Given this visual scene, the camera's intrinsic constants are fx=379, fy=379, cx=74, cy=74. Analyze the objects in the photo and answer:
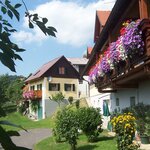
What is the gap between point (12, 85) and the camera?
156 cm

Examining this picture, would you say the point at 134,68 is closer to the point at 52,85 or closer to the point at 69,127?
the point at 69,127

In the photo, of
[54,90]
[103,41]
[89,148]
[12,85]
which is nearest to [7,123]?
[12,85]

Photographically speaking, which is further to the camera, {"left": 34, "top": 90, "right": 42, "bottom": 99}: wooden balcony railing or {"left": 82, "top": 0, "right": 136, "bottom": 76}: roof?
{"left": 34, "top": 90, "right": 42, "bottom": 99}: wooden balcony railing

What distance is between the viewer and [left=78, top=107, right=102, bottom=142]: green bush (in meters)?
18.9

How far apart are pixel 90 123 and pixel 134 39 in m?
8.73

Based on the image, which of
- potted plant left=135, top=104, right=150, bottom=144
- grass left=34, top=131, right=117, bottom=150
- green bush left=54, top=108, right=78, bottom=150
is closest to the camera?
potted plant left=135, top=104, right=150, bottom=144

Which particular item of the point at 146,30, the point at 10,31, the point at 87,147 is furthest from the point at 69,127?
the point at 10,31

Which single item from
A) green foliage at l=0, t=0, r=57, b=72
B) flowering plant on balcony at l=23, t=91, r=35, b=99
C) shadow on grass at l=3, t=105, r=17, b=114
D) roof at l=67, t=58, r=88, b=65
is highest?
roof at l=67, t=58, r=88, b=65

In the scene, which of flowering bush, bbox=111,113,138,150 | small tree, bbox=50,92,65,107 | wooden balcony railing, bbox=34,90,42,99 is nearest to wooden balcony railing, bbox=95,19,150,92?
flowering bush, bbox=111,113,138,150

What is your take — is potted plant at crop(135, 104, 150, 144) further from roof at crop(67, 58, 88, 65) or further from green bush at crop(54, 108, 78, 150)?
roof at crop(67, 58, 88, 65)

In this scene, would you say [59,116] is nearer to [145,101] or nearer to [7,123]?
[145,101]

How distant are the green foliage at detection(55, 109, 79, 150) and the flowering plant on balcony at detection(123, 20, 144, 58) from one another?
6.98 m

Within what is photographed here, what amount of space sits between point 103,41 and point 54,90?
3677cm

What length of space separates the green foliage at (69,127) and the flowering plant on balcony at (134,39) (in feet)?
22.9
